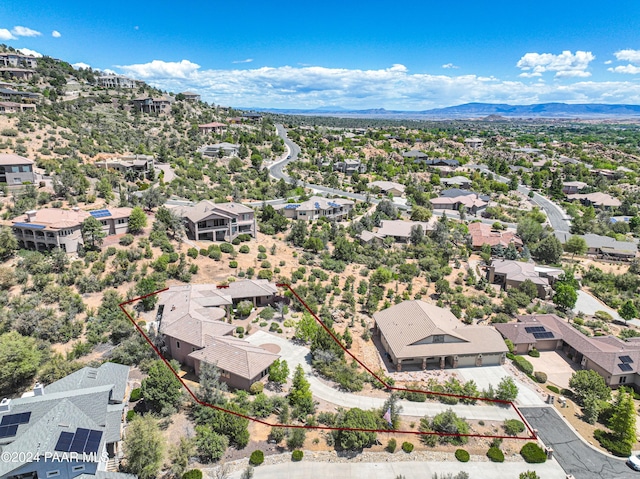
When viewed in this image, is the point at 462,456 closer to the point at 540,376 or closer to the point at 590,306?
the point at 540,376

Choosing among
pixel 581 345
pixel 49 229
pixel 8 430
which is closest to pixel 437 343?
pixel 581 345

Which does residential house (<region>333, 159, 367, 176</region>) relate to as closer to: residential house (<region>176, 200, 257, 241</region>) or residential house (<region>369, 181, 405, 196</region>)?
residential house (<region>369, 181, 405, 196</region>)

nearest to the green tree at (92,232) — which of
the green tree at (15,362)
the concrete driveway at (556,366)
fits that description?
the green tree at (15,362)

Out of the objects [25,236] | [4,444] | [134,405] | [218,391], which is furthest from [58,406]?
[25,236]

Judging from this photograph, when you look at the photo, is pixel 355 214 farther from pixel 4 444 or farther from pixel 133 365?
pixel 4 444

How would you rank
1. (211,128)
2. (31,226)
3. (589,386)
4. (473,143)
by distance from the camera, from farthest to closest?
(473,143), (211,128), (31,226), (589,386)

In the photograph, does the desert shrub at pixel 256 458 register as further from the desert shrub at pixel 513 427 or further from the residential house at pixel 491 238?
the residential house at pixel 491 238
